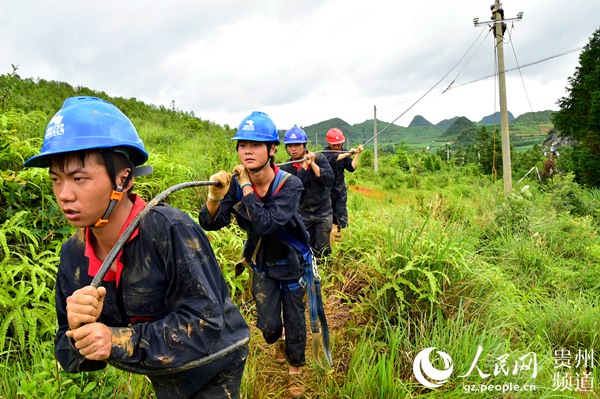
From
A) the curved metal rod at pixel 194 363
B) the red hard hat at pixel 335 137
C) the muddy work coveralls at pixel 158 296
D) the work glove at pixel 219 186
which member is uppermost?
the red hard hat at pixel 335 137

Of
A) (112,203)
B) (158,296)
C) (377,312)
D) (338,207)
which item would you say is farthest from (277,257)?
(338,207)

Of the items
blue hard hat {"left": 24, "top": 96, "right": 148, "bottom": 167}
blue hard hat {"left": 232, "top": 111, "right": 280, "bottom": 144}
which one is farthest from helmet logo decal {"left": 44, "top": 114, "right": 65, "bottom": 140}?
Answer: blue hard hat {"left": 232, "top": 111, "right": 280, "bottom": 144}

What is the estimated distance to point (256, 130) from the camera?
2.83m

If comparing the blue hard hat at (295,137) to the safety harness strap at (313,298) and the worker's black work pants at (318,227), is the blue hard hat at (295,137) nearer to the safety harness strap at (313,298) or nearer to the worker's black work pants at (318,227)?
the worker's black work pants at (318,227)

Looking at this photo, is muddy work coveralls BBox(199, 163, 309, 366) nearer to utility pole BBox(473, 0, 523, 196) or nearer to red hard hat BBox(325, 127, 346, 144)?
red hard hat BBox(325, 127, 346, 144)

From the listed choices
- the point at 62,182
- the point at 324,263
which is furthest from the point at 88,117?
the point at 324,263

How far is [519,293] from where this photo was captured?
14.8ft

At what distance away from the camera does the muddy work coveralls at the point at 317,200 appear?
17.4 ft

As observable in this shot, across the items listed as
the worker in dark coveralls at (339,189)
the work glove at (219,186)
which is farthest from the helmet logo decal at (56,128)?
the worker in dark coveralls at (339,189)

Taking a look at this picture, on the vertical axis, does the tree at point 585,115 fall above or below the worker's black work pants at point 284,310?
above

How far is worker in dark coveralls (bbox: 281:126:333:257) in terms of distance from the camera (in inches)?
204

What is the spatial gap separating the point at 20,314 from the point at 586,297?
6.29 meters

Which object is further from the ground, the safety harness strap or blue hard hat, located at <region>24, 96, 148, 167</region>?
blue hard hat, located at <region>24, 96, 148, 167</region>

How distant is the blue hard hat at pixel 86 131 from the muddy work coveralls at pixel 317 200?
3.99 meters
